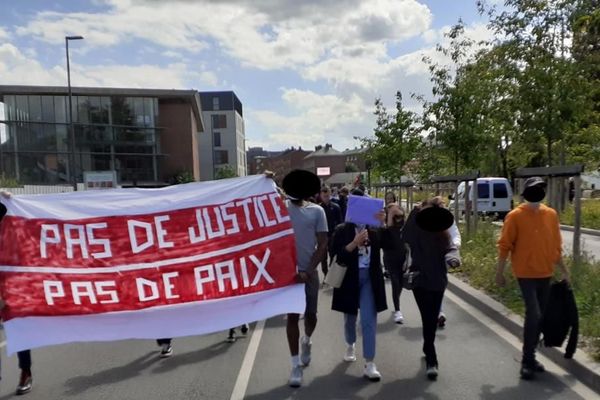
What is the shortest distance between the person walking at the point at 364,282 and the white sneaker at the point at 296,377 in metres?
0.63

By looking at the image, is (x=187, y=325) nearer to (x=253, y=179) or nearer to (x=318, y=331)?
(x=253, y=179)

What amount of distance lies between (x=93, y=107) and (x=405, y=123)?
124ft

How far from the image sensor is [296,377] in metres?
5.26

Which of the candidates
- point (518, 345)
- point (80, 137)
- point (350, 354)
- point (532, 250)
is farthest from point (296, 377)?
point (80, 137)

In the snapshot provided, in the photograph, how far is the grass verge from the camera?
6055mm

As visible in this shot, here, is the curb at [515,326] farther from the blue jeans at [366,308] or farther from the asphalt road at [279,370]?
the blue jeans at [366,308]

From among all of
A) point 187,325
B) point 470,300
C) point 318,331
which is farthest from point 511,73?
point 187,325

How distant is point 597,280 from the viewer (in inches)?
303

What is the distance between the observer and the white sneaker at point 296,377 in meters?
5.22

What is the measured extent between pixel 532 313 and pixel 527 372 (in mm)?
540

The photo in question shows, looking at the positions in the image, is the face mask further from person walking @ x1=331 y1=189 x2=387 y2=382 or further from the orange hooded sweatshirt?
person walking @ x1=331 y1=189 x2=387 y2=382

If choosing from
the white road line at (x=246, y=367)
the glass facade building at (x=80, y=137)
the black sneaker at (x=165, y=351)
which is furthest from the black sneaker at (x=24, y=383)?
the glass facade building at (x=80, y=137)

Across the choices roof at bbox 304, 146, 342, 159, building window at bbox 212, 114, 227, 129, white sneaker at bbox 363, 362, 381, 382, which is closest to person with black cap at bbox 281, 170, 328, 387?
white sneaker at bbox 363, 362, 381, 382

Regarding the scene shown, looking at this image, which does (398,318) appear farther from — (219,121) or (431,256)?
(219,121)
